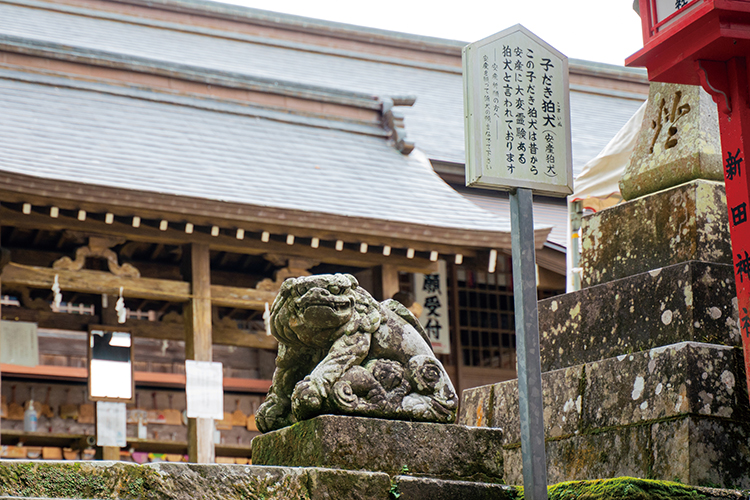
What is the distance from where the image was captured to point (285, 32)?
60.5 feet

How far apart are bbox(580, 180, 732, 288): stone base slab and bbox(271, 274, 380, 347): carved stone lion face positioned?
4.73 ft

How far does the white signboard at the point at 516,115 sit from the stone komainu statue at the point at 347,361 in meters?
0.73

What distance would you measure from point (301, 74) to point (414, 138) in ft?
10.00

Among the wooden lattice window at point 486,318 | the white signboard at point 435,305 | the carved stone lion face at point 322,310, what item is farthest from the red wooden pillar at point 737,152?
the wooden lattice window at point 486,318

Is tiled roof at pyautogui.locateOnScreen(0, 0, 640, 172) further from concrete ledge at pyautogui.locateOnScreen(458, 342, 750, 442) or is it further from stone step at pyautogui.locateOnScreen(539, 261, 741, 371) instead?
concrete ledge at pyautogui.locateOnScreen(458, 342, 750, 442)

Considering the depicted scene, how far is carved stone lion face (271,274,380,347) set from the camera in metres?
4.10

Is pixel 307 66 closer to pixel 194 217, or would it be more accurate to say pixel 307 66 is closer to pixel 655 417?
pixel 194 217

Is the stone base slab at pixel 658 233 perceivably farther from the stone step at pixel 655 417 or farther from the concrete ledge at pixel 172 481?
the concrete ledge at pixel 172 481

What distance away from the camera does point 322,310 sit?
4.09m

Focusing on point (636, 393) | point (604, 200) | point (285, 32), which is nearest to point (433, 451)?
point (636, 393)

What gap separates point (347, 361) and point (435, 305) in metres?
8.68

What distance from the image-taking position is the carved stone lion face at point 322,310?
4.10 m

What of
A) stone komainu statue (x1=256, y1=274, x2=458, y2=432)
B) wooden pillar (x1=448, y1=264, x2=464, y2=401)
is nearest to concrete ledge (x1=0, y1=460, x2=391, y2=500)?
stone komainu statue (x1=256, y1=274, x2=458, y2=432)

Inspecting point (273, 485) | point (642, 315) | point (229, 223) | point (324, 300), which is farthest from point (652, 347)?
point (229, 223)
